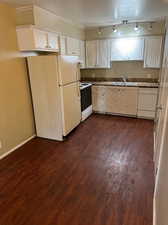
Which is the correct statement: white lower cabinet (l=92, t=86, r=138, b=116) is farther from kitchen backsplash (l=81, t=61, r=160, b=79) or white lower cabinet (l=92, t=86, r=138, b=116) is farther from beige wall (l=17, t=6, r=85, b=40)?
beige wall (l=17, t=6, r=85, b=40)

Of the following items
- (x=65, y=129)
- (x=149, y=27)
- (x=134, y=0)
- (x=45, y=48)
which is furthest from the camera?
(x=149, y=27)

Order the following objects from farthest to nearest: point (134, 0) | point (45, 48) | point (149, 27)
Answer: point (149, 27), point (45, 48), point (134, 0)

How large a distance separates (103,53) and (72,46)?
1064mm

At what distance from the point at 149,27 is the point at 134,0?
186 centimetres

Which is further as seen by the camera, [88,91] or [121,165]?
[88,91]

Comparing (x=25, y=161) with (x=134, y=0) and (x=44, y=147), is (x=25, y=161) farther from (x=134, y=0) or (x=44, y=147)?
(x=134, y=0)

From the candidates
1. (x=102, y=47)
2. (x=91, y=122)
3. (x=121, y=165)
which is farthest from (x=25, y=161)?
(x=102, y=47)

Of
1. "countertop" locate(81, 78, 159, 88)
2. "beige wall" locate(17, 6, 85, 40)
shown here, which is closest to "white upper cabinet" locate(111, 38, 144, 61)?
"countertop" locate(81, 78, 159, 88)

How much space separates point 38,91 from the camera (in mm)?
3350

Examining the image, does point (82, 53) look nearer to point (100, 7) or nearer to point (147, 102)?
point (100, 7)

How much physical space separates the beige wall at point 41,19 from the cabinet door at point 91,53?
1.03 meters

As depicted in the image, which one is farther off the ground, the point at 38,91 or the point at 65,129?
the point at 38,91

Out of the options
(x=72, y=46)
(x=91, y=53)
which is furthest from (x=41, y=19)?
(x=91, y=53)

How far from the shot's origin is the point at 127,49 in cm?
446
